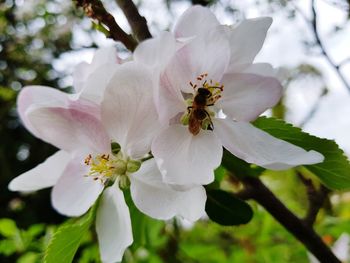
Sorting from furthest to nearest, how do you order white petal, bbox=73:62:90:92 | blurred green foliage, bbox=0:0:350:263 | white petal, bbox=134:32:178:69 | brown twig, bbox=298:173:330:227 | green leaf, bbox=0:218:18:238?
green leaf, bbox=0:218:18:238, blurred green foliage, bbox=0:0:350:263, brown twig, bbox=298:173:330:227, white petal, bbox=73:62:90:92, white petal, bbox=134:32:178:69

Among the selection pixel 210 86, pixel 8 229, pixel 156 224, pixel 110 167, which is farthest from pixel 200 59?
pixel 8 229

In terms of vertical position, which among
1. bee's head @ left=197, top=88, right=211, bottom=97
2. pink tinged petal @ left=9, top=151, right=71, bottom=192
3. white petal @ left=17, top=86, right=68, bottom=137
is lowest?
pink tinged petal @ left=9, top=151, right=71, bottom=192

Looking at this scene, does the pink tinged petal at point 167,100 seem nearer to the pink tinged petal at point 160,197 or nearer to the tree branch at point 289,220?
the pink tinged petal at point 160,197

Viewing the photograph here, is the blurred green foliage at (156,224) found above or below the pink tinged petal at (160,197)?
below

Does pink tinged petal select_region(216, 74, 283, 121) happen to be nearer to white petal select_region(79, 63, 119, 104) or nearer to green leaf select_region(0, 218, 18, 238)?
white petal select_region(79, 63, 119, 104)

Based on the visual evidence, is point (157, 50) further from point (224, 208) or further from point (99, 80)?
point (224, 208)

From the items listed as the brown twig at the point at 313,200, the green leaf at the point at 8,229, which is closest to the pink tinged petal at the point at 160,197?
the brown twig at the point at 313,200

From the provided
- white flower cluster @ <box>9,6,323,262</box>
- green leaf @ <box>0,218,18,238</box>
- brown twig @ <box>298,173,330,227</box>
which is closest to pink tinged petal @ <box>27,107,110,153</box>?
white flower cluster @ <box>9,6,323,262</box>
